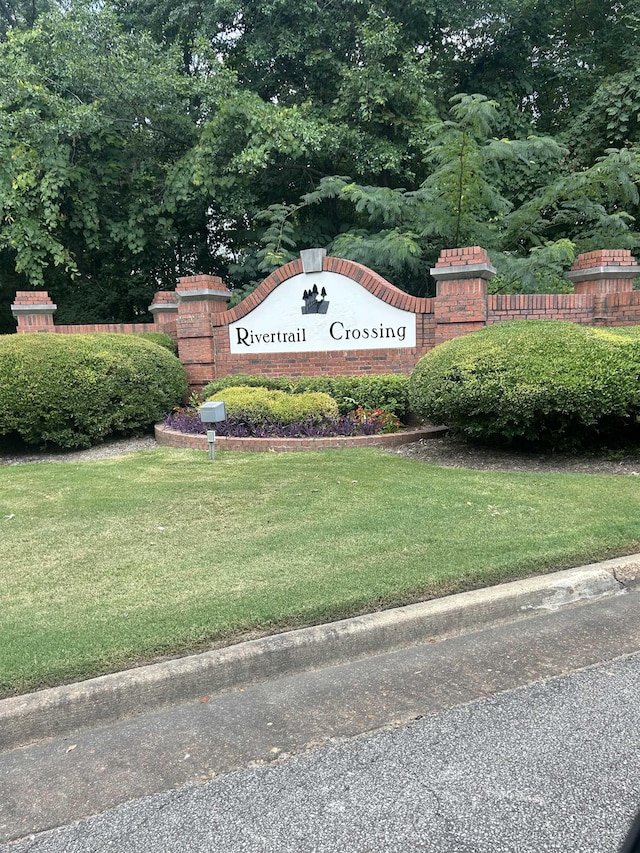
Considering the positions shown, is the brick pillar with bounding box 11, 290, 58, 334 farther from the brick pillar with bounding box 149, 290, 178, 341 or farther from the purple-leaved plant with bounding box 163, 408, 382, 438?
the purple-leaved plant with bounding box 163, 408, 382, 438

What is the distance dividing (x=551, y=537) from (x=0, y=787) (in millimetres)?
3503

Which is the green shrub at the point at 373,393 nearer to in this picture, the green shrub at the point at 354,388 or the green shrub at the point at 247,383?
the green shrub at the point at 354,388

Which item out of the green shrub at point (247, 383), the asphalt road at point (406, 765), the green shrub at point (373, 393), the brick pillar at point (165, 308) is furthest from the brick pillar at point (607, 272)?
the brick pillar at point (165, 308)

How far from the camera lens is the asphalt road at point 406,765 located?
2031mm

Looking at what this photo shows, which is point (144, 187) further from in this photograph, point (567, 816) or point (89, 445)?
point (567, 816)

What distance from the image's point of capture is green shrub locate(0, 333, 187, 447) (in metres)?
7.90

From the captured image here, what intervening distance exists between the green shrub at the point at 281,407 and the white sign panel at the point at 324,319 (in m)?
1.34

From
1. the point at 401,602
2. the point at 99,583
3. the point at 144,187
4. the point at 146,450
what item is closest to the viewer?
the point at 401,602

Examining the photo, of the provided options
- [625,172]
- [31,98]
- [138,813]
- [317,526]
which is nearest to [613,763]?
[138,813]

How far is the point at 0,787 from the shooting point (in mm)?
2326

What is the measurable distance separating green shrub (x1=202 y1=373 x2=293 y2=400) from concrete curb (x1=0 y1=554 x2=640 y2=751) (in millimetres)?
6104

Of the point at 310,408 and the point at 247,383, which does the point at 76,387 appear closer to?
the point at 247,383

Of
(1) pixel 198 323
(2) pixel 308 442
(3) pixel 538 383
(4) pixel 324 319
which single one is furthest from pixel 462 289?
(1) pixel 198 323

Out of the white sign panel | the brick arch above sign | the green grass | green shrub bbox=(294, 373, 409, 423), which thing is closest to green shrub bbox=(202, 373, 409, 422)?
Result: green shrub bbox=(294, 373, 409, 423)
